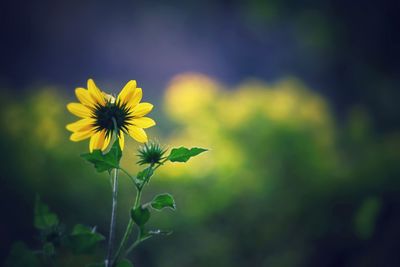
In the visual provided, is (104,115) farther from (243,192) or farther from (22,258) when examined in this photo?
(243,192)

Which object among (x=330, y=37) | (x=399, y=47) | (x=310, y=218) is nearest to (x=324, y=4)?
(x=330, y=37)

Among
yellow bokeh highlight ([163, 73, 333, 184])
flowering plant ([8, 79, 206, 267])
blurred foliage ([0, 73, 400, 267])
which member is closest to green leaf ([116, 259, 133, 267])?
flowering plant ([8, 79, 206, 267])

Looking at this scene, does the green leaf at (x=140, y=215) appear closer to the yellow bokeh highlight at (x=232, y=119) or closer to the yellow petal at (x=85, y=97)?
the yellow petal at (x=85, y=97)

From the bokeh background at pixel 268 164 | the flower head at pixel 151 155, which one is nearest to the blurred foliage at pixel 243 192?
the bokeh background at pixel 268 164

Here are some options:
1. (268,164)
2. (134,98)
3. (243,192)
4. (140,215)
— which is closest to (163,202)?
(140,215)

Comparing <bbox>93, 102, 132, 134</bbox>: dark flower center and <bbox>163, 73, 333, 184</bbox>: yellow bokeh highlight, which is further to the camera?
<bbox>163, 73, 333, 184</bbox>: yellow bokeh highlight

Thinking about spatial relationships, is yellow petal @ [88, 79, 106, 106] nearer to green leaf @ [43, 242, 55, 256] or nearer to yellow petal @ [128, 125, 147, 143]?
yellow petal @ [128, 125, 147, 143]

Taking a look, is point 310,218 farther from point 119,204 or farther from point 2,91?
point 2,91
